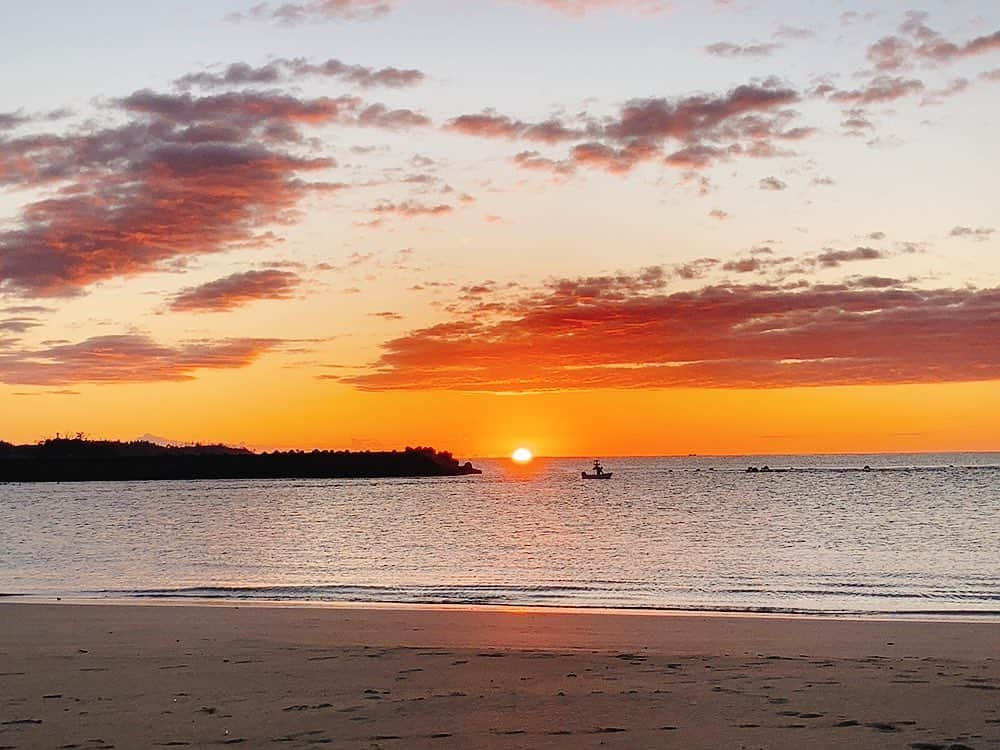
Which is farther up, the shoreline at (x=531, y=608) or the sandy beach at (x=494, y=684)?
the sandy beach at (x=494, y=684)

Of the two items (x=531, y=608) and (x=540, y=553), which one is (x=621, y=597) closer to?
(x=531, y=608)

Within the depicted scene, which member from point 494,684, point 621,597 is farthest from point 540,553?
point 494,684

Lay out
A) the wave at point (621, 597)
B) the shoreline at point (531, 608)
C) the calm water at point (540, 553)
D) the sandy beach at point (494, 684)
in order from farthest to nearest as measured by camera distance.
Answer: the calm water at point (540, 553), the wave at point (621, 597), the shoreline at point (531, 608), the sandy beach at point (494, 684)

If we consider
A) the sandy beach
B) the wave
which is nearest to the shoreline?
the wave

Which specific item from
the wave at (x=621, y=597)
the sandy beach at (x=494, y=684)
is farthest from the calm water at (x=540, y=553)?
the sandy beach at (x=494, y=684)

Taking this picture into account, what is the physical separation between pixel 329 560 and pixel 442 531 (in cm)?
1809

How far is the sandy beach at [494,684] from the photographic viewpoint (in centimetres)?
1038

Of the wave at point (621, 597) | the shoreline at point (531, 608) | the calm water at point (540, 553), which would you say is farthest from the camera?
the calm water at point (540, 553)

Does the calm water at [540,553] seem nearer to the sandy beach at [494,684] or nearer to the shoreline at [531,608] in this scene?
the shoreline at [531,608]

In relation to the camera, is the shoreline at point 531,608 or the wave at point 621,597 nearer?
the shoreline at point 531,608

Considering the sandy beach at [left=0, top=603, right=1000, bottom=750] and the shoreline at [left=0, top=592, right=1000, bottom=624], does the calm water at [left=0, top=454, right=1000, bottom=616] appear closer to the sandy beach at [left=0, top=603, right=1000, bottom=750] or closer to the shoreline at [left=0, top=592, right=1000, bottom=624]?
the shoreline at [left=0, top=592, right=1000, bottom=624]

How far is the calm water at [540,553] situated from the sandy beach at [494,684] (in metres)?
8.46

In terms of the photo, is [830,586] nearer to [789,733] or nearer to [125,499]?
[789,733]

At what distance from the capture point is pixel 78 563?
44.4 metres
